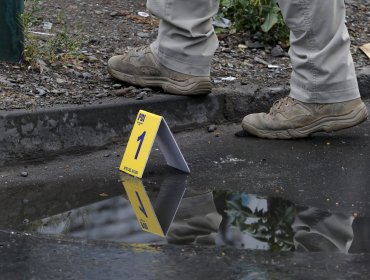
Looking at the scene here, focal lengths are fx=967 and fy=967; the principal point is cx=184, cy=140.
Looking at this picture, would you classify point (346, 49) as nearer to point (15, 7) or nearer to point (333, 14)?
point (333, 14)

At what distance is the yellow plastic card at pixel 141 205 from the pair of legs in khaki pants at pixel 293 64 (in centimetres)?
82

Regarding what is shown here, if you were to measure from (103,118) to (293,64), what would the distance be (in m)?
0.93

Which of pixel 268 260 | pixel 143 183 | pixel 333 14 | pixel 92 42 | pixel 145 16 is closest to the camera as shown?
pixel 268 260

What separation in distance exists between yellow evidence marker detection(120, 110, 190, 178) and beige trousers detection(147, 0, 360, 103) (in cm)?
63

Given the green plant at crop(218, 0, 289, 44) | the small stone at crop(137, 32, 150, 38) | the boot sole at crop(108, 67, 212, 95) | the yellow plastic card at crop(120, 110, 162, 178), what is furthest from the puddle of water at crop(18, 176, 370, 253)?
the green plant at crop(218, 0, 289, 44)

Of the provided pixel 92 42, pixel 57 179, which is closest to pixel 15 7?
pixel 92 42

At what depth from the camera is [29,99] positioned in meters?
4.52

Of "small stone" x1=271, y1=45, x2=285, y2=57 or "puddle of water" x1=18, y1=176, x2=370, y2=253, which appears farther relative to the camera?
"small stone" x1=271, y1=45, x2=285, y2=57

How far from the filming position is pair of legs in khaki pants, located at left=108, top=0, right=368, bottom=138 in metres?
4.43

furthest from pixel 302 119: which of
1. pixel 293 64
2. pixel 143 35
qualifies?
pixel 143 35

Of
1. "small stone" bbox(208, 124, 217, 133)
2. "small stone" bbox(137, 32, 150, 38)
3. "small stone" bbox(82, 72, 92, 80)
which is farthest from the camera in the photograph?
"small stone" bbox(137, 32, 150, 38)

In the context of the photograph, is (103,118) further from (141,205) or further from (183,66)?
(141,205)

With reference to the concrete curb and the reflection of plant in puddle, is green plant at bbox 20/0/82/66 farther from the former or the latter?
the reflection of plant in puddle

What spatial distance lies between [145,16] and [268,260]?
9.59 feet
